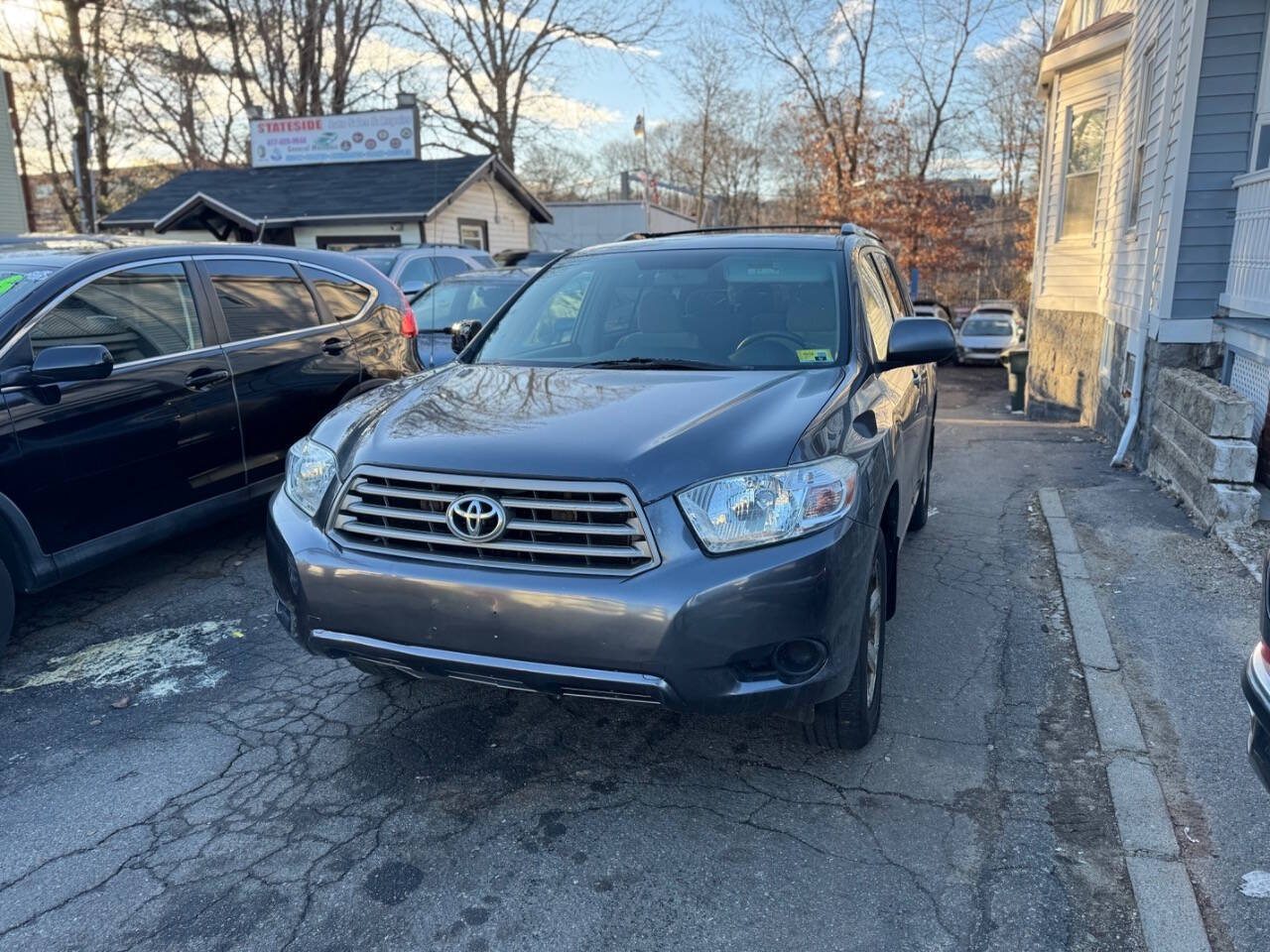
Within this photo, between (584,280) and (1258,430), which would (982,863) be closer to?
(584,280)

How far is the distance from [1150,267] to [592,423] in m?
7.49

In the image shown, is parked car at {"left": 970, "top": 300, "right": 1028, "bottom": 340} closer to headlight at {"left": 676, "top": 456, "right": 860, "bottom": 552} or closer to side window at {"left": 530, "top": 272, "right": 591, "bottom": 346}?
side window at {"left": 530, "top": 272, "right": 591, "bottom": 346}

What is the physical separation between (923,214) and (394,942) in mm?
33255

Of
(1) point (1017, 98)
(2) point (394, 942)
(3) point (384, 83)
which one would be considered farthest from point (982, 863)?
(1) point (1017, 98)

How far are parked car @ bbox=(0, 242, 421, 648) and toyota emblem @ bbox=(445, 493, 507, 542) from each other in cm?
232

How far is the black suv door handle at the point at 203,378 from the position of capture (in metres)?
4.77

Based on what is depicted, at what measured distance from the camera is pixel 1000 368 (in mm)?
26156

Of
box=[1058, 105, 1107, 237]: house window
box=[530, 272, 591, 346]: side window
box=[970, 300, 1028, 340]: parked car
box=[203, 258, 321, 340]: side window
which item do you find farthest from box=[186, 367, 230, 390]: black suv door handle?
box=[970, 300, 1028, 340]: parked car

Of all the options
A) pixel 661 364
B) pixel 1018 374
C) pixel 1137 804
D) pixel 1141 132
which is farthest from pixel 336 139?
pixel 1137 804

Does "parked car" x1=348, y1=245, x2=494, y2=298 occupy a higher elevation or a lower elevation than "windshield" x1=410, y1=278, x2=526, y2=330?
higher

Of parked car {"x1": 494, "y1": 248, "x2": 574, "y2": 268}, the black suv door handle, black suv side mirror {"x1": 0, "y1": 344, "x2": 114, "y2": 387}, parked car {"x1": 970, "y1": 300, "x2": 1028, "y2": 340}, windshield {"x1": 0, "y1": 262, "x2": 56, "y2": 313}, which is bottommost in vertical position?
parked car {"x1": 970, "y1": 300, "x2": 1028, "y2": 340}

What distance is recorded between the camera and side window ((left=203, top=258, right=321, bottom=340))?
5180 mm

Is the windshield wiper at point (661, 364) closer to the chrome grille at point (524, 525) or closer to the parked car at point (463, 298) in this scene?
the chrome grille at point (524, 525)

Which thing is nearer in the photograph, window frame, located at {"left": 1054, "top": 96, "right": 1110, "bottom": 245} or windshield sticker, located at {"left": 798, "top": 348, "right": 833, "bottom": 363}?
windshield sticker, located at {"left": 798, "top": 348, "right": 833, "bottom": 363}
